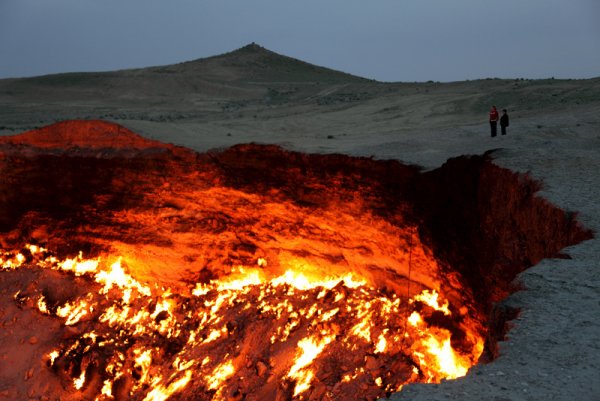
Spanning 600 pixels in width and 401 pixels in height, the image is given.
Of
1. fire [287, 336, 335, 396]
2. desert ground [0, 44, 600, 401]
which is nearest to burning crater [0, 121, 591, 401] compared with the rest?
fire [287, 336, 335, 396]

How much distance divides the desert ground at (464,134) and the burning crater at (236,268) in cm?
57

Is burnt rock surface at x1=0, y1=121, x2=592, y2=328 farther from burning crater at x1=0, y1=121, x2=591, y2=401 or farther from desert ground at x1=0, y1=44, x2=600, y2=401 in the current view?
desert ground at x1=0, y1=44, x2=600, y2=401

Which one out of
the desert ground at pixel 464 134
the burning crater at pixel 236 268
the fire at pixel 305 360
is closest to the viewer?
the desert ground at pixel 464 134

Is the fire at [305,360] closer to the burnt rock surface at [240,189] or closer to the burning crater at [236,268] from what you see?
the burning crater at [236,268]

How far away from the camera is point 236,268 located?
966cm

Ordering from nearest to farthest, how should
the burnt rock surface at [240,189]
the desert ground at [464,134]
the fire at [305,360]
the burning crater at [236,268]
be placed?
1. the desert ground at [464,134]
2. the burnt rock surface at [240,189]
3. the burning crater at [236,268]
4. the fire at [305,360]

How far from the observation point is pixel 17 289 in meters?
9.60

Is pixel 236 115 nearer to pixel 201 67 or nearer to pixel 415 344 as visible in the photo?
pixel 415 344

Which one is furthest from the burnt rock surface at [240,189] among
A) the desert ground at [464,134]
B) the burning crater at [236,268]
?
the desert ground at [464,134]

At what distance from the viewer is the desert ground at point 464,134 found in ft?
8.99

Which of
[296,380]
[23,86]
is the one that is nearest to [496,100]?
[296,380]

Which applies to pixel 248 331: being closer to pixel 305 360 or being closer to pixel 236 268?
pixel 305 360

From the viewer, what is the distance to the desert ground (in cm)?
274

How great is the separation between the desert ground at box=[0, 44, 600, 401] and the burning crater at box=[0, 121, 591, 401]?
0.57 meters
